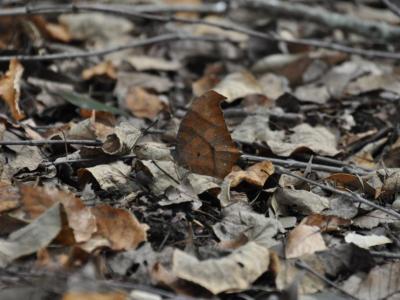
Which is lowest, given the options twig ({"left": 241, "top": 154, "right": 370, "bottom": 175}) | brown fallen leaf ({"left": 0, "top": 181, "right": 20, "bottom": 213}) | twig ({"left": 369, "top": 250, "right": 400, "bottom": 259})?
twig ({"left": 369, "top": 250, "right": 400, "bottom": 259})

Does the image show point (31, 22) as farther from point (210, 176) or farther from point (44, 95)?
point (210, 176)

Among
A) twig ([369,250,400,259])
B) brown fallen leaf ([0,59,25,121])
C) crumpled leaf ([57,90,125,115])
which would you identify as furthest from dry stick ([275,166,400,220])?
brown fallen leaf ([0,59,25,121])

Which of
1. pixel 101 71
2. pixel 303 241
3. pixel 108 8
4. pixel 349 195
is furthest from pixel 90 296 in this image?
pixel 108 8

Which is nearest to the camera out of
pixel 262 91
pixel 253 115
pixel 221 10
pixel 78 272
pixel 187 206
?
pixel 78 272

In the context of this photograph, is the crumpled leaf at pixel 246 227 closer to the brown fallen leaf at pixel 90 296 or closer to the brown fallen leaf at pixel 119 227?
the brown fallen leaf at pixel 119 227

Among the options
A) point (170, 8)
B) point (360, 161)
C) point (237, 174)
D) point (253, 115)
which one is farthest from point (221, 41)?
point (237, 174)

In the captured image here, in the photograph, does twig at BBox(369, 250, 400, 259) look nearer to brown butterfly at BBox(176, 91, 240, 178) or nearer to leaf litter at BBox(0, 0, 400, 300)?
leaf litter at BBox(0, 0, 400, 300)
